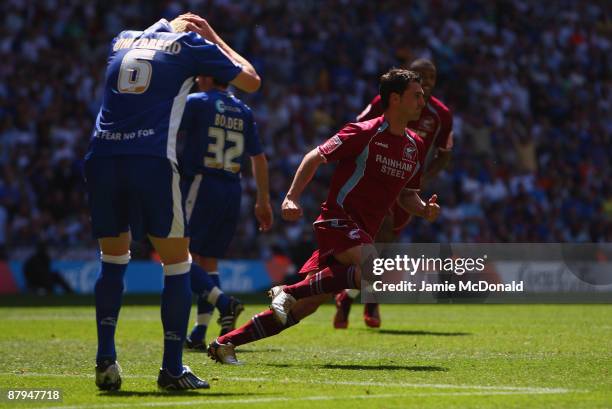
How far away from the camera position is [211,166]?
438 inches

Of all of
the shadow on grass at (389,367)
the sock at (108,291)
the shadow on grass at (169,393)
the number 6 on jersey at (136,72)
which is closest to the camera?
the shadow on grass at (169,393)

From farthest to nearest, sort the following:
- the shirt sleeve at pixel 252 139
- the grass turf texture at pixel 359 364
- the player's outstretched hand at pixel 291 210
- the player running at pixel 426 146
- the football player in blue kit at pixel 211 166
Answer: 1. the player running at pixel 426 146
2. the football player in blue kit at pixel 211 166
3. the shirt sleeve at pixel 252 139
4. the player's outstretched hand at pixel 291 210
5. the grass turf texture at pixel 359 364

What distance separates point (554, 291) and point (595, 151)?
1008cm

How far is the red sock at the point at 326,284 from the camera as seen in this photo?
884 centimetres

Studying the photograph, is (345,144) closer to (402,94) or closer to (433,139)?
(402,94)

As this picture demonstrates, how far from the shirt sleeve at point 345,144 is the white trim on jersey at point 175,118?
5.53 feet

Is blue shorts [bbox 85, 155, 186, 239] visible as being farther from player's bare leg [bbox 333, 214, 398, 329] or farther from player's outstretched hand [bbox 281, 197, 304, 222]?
player's bare leg [bbox 333, 214, 398, 329]

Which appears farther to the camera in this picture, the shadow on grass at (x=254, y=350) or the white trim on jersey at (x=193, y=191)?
the white trim on jersey at (x=193, y=191)

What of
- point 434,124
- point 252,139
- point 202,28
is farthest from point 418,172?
point 434,124

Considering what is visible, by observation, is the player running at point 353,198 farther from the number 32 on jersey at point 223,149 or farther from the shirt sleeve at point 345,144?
the number 32 on jersey at point 223,149

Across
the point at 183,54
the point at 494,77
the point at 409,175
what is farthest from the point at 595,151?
the point at 183,54

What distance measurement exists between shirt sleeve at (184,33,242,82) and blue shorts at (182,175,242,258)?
3.68m

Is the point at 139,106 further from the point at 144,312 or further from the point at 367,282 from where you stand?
the point at 144,312

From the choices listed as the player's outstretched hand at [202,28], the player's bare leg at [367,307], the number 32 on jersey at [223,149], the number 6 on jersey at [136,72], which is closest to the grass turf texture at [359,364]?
the player's bare leg at [367,307]
